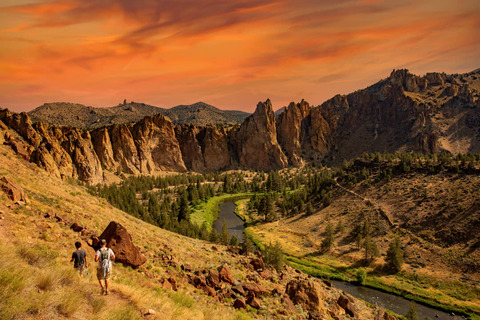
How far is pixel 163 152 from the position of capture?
17250 centimetres

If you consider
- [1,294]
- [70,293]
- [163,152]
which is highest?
[163,152]

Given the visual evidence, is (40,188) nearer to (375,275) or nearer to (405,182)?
(375,275)

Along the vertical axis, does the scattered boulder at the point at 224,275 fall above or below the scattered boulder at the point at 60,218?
below

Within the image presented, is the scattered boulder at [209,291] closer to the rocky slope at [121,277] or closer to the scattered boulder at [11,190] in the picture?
the rocky slope at [121,277]

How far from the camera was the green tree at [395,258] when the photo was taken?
50.8 metres

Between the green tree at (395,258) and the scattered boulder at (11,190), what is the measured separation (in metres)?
59.6

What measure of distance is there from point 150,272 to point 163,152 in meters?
161

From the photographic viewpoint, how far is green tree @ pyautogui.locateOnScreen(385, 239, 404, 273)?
50.8 m

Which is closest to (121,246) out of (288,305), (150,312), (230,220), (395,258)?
(150,312)

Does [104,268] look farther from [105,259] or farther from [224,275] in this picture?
[224,275]

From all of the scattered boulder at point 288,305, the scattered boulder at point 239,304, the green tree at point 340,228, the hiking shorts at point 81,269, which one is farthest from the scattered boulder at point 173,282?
the green tree at point 340,228

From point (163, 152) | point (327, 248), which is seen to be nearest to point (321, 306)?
point (327, 248)

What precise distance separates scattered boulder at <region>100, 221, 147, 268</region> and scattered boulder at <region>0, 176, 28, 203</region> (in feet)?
22.5

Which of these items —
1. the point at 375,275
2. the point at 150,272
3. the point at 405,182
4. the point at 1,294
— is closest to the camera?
the point at 1,294
